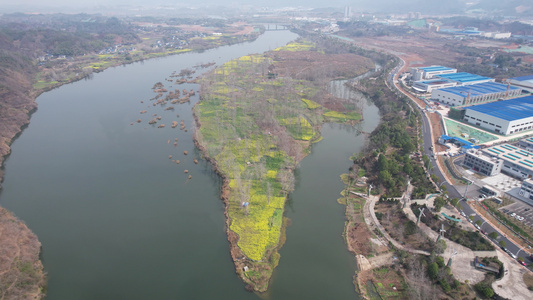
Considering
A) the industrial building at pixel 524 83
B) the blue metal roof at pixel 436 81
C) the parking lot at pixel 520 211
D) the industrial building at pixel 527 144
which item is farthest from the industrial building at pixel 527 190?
the industrial building at pixel 524 83

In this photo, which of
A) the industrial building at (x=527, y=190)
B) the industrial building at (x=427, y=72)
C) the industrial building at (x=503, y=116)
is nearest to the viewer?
the industrial building at (x=527, y=190)

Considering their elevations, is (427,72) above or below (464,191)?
above

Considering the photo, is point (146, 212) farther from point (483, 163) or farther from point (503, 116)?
point (503, 116)

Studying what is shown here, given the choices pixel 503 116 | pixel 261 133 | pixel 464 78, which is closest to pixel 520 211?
pixel 503 116

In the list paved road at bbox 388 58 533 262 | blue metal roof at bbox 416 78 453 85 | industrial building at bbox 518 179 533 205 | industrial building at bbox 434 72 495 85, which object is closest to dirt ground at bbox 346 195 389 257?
paved road at bbox 388 58 533 262

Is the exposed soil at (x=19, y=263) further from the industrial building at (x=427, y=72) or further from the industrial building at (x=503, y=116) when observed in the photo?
the industrial building at (x=427, y=72)

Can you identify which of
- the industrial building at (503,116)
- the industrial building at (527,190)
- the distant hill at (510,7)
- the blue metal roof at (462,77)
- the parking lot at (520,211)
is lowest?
the parking lot at (520,211)
